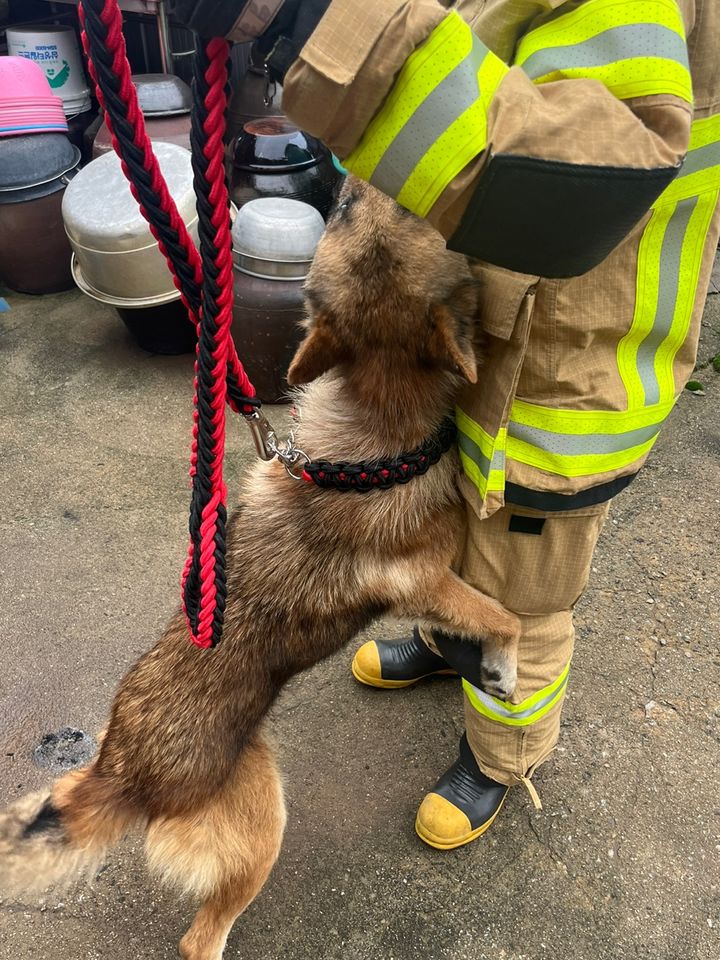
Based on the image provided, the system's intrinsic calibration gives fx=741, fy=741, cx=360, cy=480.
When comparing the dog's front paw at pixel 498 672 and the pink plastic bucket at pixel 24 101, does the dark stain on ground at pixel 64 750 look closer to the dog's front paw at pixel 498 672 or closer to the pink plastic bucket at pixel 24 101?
the dog's front paw at pixel 498 672

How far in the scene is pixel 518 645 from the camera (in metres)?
2.30

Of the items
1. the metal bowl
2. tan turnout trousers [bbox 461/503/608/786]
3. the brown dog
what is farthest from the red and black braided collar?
the metal bowl

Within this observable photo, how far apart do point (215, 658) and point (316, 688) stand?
4.11 feet

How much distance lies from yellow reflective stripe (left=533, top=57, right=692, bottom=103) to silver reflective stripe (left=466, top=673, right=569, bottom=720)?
179cm

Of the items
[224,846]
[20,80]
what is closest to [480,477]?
[224,846]

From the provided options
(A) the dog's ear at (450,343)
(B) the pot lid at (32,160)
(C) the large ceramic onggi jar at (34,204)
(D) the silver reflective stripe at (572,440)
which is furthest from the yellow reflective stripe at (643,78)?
(B) the pot lid at (32,160)

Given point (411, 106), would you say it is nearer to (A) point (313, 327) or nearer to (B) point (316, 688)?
(A) point (313, 327)

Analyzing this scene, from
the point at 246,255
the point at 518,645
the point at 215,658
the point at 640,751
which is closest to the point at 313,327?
the point at 215,658

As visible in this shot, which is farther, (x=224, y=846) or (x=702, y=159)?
(x=224, y=846)

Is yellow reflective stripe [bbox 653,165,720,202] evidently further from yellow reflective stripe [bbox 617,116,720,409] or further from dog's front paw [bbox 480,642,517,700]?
dog's front paw [bbox 480,642,517,700]

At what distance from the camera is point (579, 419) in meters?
1.76

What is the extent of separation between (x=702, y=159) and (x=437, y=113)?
736 mm

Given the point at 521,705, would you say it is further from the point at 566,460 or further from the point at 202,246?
the point at 202,246

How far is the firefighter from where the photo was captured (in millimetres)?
1173
